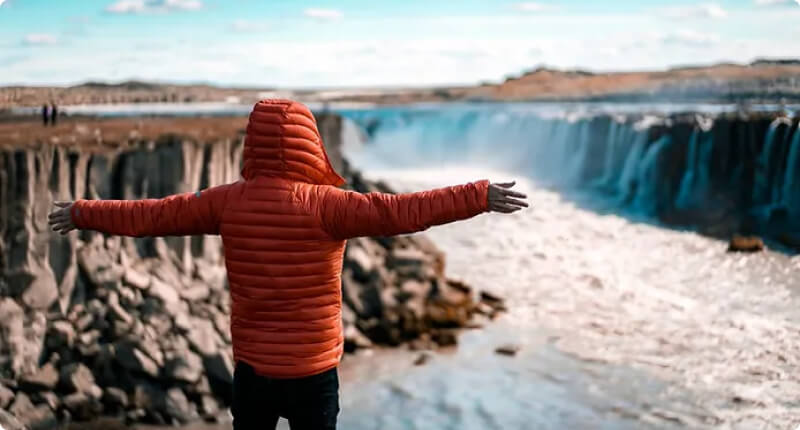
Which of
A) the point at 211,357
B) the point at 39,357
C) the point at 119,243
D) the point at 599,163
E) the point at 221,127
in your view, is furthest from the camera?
the point at 599,163

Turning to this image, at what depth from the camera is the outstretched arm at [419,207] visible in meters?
2.15

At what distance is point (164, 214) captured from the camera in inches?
93.0

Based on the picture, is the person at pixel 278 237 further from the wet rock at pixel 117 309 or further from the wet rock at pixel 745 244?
the wet rock at pixel 745 244

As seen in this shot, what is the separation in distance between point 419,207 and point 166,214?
28.8 inches

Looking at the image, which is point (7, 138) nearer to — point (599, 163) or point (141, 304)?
point (141, 304)

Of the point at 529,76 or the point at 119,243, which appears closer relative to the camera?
the point at 119,243

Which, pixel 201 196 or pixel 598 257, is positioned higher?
pixel 201 196

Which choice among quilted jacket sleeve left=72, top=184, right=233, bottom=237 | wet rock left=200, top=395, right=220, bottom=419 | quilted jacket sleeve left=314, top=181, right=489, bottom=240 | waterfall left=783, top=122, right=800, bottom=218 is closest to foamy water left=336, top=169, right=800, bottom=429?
waterfall left=783, top=122, right=800, bottom=218

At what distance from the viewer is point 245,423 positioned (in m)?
2.47

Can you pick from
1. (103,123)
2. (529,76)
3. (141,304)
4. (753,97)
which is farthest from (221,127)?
(753,97)

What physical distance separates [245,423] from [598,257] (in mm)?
10489

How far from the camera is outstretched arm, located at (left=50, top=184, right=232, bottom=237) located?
2357 millimetres

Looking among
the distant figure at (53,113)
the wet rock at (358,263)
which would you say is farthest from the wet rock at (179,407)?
the wet rock at (358,263)

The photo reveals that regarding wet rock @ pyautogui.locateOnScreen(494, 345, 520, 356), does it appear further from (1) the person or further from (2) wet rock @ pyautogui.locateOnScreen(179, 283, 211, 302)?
(1) the person
